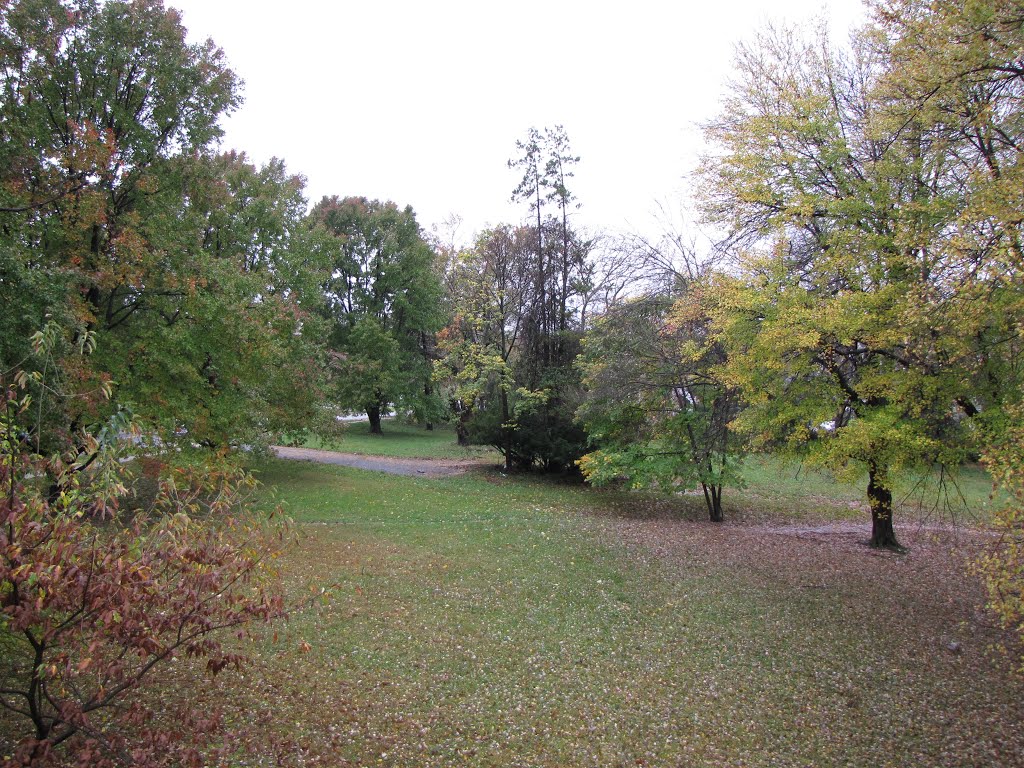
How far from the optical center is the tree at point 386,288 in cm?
3675

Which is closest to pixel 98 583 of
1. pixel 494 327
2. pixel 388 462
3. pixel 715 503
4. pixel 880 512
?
pixel 880 512

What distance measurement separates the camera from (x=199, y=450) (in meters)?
13.3

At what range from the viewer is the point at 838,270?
970cm

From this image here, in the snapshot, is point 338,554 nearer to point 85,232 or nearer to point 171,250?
point 171,250

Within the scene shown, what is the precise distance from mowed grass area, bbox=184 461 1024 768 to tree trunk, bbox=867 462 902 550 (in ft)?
2.00

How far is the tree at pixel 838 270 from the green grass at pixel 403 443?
14.8 m

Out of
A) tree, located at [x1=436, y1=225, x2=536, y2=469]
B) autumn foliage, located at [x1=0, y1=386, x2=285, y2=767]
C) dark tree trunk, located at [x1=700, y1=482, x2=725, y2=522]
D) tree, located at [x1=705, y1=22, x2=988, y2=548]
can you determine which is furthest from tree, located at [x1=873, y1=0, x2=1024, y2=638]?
tree, located at [x1=436, y1=225, x2=536, y2=469]

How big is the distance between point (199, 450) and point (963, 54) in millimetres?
14765

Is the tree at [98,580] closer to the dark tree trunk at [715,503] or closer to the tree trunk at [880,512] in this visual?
the tree trunk at [880,512]

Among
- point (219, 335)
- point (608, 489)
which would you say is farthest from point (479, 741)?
point (608, 489)

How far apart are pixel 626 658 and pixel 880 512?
867cm

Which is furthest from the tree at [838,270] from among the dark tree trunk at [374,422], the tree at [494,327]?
the dark tree trunk at [374,422]

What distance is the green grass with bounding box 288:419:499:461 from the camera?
30.4m

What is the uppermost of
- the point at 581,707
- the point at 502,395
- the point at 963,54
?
the point at 963,54
